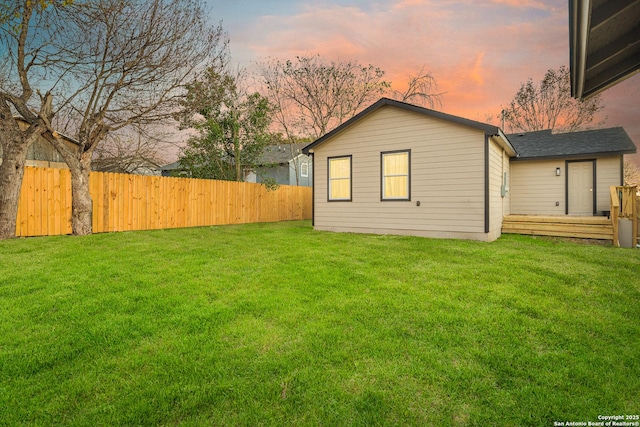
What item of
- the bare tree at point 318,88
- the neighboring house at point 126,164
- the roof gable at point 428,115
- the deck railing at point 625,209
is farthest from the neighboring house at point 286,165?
the deck railing at point 625,209

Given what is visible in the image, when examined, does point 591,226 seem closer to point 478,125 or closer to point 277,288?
point 478,125

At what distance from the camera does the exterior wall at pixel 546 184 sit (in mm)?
10773

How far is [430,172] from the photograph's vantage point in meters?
8.72

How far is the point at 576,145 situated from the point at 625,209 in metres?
4.88

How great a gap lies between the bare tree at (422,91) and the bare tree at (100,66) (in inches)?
416

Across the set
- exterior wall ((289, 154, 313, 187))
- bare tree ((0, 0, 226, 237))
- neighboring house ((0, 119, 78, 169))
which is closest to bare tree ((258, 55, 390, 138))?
exterior wall ((289, 154, 313, 187))

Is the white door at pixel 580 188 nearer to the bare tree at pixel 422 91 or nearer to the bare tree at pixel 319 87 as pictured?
the bare tree at pixel 422 91

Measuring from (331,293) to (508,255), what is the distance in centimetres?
403

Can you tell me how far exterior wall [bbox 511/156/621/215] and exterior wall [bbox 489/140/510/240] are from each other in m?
2.52

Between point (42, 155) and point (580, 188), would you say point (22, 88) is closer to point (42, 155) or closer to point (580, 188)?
point (42, 155)

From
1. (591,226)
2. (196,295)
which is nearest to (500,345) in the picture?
(196,295)

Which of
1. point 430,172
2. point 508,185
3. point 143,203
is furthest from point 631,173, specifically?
point 143,203

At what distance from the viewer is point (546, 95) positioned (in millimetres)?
21578

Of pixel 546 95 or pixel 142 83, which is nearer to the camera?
pixel 142 83
